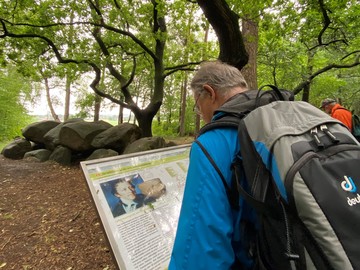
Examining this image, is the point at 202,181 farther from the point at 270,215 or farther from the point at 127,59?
the point at 127,59

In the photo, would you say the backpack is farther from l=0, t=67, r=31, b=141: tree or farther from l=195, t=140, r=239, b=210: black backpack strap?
l=0, t=67, r=31, b=141: tree

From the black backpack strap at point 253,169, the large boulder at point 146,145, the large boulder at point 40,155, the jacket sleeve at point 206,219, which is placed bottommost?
the large boulder at point 40,155

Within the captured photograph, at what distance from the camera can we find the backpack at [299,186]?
88 cm

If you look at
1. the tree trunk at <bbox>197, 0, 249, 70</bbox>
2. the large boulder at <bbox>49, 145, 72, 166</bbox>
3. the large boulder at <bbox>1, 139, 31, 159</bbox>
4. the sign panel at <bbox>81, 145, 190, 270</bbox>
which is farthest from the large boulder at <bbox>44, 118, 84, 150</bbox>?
the sign panel at <bbox>81, 145, 190, 270</bbox>

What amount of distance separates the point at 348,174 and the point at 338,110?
4900mm

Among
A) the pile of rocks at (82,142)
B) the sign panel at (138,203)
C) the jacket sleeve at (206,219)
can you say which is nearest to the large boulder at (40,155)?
the pile of rocks at (82,142)

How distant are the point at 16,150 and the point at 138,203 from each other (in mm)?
8440

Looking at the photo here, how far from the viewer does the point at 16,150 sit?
838 centimetres

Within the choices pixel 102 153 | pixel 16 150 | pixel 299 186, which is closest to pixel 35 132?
pixel 16 150

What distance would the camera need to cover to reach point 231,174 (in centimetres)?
114

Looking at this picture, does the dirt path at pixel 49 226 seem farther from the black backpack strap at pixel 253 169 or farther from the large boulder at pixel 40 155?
the black backpack strap at pixel 253 169

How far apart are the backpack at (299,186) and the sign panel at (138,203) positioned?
0.81 m

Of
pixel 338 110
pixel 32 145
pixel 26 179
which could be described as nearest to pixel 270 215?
pixel 338 110

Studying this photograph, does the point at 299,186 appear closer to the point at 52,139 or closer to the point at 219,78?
the point at 219,78
